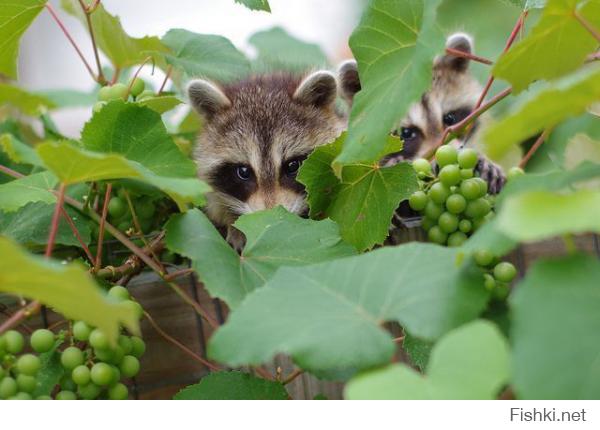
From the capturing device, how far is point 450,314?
86cm

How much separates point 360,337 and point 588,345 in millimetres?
216

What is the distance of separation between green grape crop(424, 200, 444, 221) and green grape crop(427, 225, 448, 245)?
0.06 ft

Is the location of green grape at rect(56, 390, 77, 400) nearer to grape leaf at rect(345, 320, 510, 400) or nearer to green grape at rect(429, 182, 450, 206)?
grape leaf at rect(345, 320, 510, 400)

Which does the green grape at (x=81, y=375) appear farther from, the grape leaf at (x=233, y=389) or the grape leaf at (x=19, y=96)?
the grape leaf at (x=19, y=96)

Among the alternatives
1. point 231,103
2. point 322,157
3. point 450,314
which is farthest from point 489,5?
point 450,314

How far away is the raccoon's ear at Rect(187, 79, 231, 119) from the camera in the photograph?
7.29 ft

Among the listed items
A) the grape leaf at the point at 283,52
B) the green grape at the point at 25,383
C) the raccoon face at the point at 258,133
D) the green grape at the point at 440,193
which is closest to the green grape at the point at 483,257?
the green grape at the point at 440,193

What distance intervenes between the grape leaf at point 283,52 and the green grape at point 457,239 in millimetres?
1119

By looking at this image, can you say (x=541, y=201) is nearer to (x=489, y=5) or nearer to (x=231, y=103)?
(x=231, y=103)

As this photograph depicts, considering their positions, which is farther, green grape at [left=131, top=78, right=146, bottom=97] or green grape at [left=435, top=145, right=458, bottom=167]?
green grape at [left=131, top=78, right=146, bottom=97]

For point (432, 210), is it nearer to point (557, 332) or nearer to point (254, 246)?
point (254, 246)

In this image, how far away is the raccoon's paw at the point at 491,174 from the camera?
2.07 metres

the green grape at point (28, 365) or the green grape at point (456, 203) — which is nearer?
the green grape at point (28, 365)

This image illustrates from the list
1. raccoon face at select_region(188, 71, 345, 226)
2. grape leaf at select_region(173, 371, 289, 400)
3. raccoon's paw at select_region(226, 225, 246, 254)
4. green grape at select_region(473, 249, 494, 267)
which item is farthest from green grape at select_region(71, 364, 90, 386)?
raccoon face at select_region(188, 71, 345, 226)
